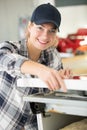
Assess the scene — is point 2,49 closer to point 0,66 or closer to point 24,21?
point 0,66

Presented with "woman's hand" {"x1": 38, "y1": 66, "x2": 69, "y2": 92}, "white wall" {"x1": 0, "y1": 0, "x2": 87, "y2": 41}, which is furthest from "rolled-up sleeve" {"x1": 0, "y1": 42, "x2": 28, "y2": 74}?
"white wall" {"x1": 0, "y1": 0, "x2": 87, "y2": 41}

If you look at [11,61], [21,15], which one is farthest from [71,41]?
[11,61]

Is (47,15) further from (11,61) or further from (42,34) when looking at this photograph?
(11,61)

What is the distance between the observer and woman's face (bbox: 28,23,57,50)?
1174 mm

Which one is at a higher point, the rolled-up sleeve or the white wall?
the rolled-up sleeve

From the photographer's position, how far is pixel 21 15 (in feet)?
16.2

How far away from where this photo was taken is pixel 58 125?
1.07m

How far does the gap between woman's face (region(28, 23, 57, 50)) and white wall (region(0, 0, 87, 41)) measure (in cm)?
328

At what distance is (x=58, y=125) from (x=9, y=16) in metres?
3.97

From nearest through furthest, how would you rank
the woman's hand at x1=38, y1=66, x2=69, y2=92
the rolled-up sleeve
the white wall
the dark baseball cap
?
the woman's hand at x1=38, y1=66, x2=69, y2=92, the rolled-up sleeve, the dark baseball cap, the white wall

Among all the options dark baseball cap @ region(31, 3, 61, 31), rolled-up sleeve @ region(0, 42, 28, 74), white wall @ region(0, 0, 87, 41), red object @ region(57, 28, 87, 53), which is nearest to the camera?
rolled-up sleeve @ region(0, 42, 28, 74)

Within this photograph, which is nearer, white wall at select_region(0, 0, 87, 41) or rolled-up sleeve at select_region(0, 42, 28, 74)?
rolled-up sleeve at select_region(0, 42, 28, 74)

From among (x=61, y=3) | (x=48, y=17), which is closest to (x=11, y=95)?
(x=48, y=17)

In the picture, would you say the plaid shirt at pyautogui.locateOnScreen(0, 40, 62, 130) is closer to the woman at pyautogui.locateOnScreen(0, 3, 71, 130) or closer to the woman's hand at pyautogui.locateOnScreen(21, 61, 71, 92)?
the woman at pyautogui.locateOnScreen(0, 3, 71, 130)
